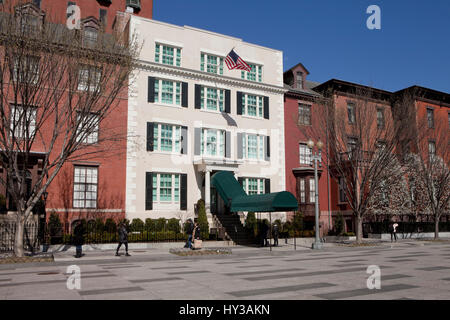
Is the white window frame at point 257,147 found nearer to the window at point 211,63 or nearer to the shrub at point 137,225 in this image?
the window at point 211,63

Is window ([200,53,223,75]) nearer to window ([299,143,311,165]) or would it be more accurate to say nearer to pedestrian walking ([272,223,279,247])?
window ([299,143,311,165])

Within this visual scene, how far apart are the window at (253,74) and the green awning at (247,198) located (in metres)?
8.72

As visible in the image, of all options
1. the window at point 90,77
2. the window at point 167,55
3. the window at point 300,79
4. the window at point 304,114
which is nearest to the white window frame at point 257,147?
the window at point 304,114

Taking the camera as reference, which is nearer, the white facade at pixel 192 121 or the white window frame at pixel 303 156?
the white facade at pixel 192 121

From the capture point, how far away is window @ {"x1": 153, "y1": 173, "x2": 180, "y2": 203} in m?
27.4

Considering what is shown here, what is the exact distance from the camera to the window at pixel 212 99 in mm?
30156

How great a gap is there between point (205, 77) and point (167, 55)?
3205mm

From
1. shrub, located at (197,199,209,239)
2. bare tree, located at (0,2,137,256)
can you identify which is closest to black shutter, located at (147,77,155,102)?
shrub, located at (197,199,209,239)

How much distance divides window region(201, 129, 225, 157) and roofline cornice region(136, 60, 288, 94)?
3974mm

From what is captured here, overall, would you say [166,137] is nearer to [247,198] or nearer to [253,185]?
[247,198]

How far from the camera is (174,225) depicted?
85.9ft
